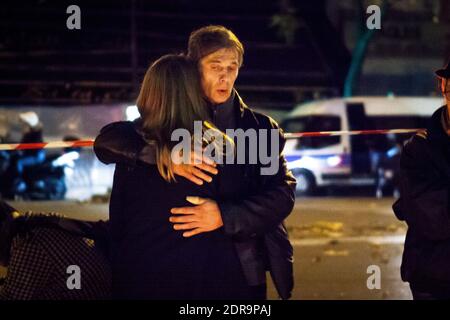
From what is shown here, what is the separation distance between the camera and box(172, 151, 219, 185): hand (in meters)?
2.95

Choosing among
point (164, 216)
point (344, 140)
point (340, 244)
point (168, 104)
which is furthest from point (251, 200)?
point (344, 140)

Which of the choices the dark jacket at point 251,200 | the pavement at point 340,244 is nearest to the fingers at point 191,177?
the dark jacket at point 251,200

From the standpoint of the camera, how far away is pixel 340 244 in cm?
1019

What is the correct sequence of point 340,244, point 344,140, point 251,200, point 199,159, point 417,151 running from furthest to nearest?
point 344,140 < point 340,244 < point 417,151 < point 251,200 < point 199,159

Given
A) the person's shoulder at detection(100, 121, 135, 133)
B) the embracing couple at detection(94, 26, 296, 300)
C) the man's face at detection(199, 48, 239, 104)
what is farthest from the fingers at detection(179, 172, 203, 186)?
the man's face at detection(199, 48, 239, 104)

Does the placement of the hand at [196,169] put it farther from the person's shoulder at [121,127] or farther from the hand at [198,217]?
the person's shoulder at [121,127]

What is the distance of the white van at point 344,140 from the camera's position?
17.6m

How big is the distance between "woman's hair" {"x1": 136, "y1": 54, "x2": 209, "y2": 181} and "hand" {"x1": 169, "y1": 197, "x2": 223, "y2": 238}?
0.41 ft

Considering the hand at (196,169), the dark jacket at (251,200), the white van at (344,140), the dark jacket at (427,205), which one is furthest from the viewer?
the white van at (344,140)

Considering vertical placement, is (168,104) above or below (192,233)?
above

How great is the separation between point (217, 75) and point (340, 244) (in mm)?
7149

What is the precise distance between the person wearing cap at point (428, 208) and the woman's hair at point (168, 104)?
0.88 m

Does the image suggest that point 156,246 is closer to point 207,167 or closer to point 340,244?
point 207,167
